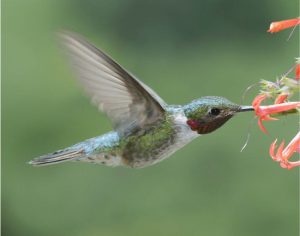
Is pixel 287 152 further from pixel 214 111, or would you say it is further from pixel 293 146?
pixel 214 111

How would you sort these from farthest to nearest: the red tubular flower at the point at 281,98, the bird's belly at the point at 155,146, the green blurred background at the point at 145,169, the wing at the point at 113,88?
the green blurred background at the point at 145,169
the bird's belly at the point at 155,146
the wing at the point at 113,88
the red tubular flower at the point at 281,98

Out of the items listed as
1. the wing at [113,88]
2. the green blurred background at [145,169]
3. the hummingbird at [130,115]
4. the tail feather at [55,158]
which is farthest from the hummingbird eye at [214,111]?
the green blurred background at [145,169]

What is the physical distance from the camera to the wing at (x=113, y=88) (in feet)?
5.66

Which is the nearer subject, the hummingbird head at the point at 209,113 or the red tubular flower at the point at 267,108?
the red tubular flower at the point at 267,108

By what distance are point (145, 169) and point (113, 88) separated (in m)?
2.92

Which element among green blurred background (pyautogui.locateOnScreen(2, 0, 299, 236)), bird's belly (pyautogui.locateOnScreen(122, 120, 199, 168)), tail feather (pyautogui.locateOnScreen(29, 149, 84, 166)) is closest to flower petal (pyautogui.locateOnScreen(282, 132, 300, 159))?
bird's belly (pyautogui.locateOnScreen(122, 120, 199, 168))

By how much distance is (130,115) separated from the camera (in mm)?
1940

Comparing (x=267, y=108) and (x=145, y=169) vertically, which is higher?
(x=267, y=108)

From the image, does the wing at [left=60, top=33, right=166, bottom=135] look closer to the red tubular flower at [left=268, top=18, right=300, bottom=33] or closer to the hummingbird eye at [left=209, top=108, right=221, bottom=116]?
the hummingbird eye at [left=209, top=108, right=221, bottom=116]

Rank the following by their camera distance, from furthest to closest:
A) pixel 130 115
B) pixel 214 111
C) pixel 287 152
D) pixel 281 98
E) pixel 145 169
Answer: pixel 145 169 < pixel 130 115 < pixel 214 111 < pixel 287 152 < pixel 281 98

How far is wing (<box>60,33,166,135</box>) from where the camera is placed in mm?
1725

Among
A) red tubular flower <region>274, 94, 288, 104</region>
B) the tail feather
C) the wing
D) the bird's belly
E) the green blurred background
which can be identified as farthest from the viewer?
the green blurred background

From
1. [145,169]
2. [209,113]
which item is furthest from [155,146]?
[145,169]

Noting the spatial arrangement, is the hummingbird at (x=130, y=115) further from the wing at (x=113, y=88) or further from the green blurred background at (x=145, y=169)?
the green blurred background at (x=145, y=169)
